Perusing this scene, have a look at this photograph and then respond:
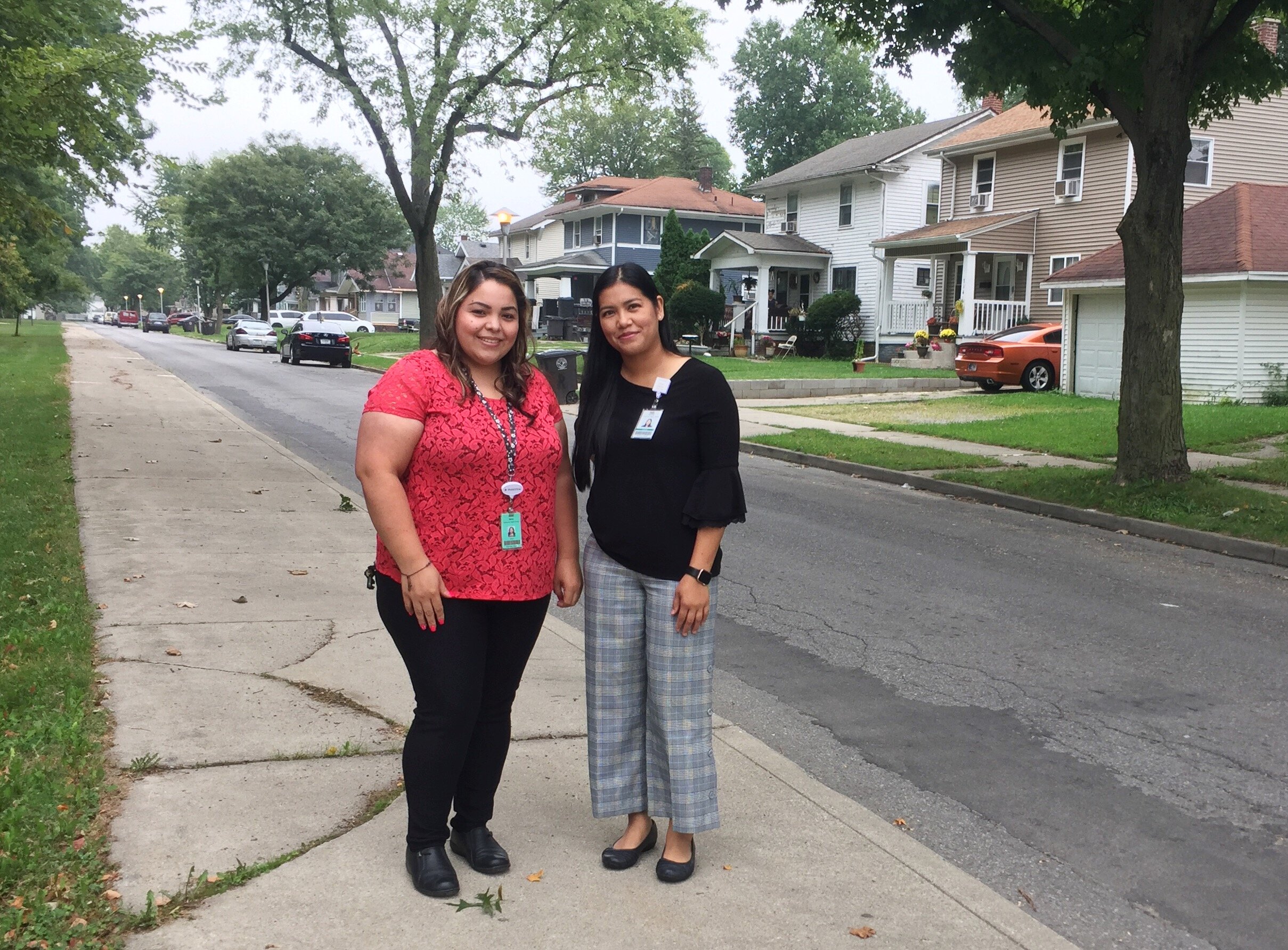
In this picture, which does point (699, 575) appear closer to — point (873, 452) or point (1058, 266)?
point (873, 452)

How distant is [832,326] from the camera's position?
36188 mm

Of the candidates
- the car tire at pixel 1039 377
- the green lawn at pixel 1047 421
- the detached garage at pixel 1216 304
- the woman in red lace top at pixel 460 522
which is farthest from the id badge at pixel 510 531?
the car tire at pixel 1039 377

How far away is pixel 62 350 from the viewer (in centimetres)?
3722

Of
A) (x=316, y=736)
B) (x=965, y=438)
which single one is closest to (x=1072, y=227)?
(x=965, y=438)

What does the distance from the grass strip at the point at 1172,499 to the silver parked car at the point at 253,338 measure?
37183 mm

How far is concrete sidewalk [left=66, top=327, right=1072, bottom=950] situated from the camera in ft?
10.4

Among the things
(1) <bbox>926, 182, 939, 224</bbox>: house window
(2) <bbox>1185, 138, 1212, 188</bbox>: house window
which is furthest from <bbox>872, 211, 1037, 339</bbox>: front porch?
(2) <bbox>1185, 138, 1212, 188</bbox>: house window

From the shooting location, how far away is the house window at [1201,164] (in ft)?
95.5

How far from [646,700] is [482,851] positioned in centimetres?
66

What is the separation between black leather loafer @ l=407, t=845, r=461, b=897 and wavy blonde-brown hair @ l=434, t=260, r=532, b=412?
1.30 m

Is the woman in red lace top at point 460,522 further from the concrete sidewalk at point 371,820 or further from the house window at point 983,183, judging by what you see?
the house window at point 983,183

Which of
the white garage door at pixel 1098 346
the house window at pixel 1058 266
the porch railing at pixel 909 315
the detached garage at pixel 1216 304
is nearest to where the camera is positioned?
the detached garage at pixel 1216 304

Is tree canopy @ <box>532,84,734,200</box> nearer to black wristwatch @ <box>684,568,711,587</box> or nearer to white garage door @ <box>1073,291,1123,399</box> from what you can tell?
white garage door @ <box>1073,291,1123,399</box>

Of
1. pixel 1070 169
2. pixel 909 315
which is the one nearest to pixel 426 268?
pixel 909 315
